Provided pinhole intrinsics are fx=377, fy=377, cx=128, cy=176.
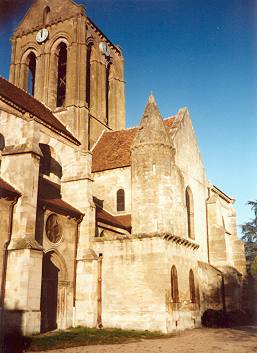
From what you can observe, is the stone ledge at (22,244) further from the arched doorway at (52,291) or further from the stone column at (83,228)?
the stone column at (83,228)

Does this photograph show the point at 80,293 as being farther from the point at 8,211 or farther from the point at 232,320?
the point at 232,320

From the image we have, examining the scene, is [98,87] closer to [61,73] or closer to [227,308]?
[61,73]

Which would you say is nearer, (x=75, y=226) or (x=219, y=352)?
(x=219, y=352)

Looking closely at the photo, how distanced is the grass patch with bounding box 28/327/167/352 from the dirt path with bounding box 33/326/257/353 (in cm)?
62

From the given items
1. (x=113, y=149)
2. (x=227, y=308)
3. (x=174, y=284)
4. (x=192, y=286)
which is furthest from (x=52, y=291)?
(x=113, y=149)

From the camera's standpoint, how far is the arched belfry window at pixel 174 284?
18.2 m

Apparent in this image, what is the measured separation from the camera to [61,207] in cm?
1828

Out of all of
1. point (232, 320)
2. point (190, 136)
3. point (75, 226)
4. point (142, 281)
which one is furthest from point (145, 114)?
point (232, 320)

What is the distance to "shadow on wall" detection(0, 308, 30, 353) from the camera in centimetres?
1230

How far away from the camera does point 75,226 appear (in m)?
19.7

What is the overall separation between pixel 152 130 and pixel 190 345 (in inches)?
452

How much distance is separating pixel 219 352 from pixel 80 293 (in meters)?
8.45

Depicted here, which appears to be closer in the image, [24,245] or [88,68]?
[24,245]

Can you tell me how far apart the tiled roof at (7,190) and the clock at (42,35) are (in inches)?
848
